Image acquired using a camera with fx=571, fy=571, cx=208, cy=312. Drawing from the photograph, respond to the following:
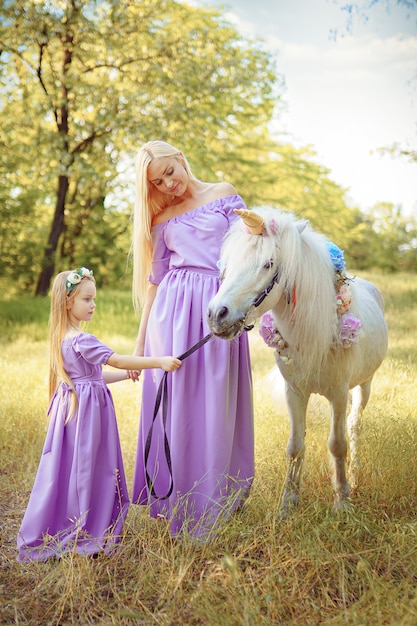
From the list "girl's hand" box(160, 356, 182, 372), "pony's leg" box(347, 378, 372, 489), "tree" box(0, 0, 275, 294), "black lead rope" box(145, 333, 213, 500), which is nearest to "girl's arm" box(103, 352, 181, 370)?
"girl's hand" box(160, 356, 182, 372)

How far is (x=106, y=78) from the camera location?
11.1 metres

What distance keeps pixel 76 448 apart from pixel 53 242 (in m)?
9.14

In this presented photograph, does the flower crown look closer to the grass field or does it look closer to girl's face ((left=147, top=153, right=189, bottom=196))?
girl's face ((left=147, top=153, right=189, bottom=196))

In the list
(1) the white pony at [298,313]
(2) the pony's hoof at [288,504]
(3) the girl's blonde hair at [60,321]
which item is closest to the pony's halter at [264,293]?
(1) the white pony at [298,313]

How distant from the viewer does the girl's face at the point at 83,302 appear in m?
2.95

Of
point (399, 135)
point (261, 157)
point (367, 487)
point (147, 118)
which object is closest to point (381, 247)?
point (261, 157)

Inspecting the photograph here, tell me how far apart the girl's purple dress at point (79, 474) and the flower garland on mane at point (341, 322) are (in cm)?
87

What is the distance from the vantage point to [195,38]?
37.8 feet

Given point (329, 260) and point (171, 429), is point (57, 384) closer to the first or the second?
point (171, 429)

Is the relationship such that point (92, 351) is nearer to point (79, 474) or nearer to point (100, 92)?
point (79, 474)

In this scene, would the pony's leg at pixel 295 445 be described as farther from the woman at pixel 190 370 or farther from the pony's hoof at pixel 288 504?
the woman at pixel 190 370

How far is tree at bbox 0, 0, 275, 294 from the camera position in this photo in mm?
10086

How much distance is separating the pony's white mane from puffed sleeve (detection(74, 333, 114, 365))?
79cm

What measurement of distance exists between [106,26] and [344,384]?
9730mm
